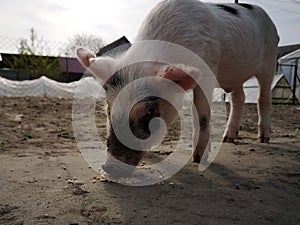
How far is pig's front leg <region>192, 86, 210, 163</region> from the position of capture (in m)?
3.24

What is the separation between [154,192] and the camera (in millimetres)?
2332

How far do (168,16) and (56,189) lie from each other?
5.39ft

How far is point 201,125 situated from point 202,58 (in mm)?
650

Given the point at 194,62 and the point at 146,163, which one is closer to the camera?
the point at 194,62

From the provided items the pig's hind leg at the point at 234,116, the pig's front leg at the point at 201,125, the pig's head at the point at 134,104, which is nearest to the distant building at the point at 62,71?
the pig's hind leg at the point at 234,116

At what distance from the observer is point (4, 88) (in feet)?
45.8

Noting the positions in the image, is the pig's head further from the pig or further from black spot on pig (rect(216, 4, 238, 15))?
black spot on pig (rect(216, 4, 238, 15))

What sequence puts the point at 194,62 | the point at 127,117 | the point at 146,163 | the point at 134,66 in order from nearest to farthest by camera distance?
the point at 127,117, the point at 134,66, the point at 194,62, the point at 146,163

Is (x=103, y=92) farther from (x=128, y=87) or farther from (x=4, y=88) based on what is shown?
(x=4, y=88)

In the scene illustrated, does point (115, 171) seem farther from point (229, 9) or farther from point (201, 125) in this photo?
point (229, 9)

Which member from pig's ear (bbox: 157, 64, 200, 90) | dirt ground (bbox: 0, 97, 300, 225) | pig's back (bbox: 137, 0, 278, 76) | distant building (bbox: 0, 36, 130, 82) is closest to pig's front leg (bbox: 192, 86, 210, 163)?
dirt ground (bbox: 0, 97, 300, 225)

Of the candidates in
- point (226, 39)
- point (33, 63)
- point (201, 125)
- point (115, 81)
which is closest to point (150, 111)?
point (115, 81)

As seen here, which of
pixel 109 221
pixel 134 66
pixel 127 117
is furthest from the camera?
pixel 134 66

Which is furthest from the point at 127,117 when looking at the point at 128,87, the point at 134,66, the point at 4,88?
the point at 4,88
